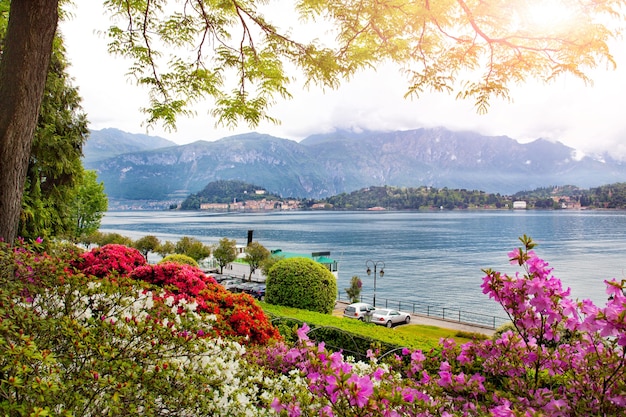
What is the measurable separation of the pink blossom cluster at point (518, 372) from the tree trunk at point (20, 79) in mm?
2910

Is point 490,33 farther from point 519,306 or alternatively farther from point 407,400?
point 407,400

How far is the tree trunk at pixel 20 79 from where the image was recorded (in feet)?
11.6

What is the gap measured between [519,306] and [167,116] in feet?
16.5

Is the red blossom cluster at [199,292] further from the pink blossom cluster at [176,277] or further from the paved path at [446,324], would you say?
the paved path at [446,324]

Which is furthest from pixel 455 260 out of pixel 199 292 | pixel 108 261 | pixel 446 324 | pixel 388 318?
pixel 199 292

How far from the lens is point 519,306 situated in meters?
2.34

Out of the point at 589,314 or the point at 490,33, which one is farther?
the point at 490,33

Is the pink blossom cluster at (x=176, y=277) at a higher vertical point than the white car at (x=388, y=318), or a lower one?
higher

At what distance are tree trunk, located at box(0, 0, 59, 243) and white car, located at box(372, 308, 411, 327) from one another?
82.0 feet

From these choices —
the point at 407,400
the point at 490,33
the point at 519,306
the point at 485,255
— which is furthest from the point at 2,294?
the point at 485,255

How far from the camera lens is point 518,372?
261 cm

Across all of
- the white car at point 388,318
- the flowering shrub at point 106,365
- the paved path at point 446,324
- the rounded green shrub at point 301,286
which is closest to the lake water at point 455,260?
the paved path at point 446,324

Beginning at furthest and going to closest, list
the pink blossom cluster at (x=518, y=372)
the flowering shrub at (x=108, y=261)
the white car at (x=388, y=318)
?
the white car at (x=388, y=318)
the flowering shrub at (x=108, y=261)
the pink blossom cluster at (x=518, y=372)

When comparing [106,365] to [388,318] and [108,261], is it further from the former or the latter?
[388,318]
